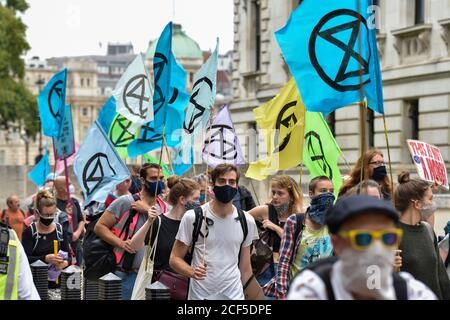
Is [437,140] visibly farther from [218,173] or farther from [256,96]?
[218,173]

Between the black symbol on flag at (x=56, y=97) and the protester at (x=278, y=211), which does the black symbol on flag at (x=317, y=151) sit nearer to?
the protester at (x=278, y=211)

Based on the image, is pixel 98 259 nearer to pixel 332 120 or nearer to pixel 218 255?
pixel 218 255

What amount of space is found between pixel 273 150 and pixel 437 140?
38.6 feet

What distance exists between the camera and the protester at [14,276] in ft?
18.8

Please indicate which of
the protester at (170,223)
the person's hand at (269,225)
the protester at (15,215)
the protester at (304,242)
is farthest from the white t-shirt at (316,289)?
the protester at (15,215)

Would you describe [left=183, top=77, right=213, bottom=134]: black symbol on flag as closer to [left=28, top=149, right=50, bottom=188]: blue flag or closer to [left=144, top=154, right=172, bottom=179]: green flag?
[left=144, top=154, right=172, bottom=179]: green flag

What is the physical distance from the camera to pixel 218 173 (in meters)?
8.25

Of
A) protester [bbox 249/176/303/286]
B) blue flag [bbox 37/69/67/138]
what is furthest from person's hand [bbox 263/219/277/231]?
blue flag [bbox 37/69/67/138]

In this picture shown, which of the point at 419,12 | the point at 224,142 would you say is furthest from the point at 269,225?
the point at 419,12

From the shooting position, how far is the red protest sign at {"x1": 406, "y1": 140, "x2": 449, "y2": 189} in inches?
437

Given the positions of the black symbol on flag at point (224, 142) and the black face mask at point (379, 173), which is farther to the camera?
the black symbol on flag at point (224, 142)

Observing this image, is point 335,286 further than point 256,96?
No

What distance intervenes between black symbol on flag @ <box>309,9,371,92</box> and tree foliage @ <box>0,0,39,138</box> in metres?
47.7

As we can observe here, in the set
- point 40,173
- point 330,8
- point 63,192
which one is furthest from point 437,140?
point 330,8
